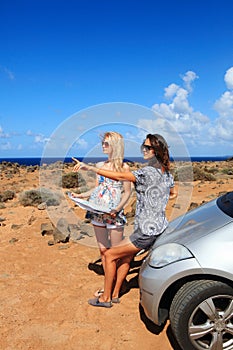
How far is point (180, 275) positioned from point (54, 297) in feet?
7.29

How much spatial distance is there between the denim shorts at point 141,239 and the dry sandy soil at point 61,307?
2.91ft

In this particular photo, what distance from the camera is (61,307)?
161 inches

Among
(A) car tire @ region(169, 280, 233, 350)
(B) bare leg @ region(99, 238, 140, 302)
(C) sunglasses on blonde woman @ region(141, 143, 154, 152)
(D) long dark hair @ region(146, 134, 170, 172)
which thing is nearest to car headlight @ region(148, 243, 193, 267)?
(A) car tire @ region(169, 280, 233, 350)

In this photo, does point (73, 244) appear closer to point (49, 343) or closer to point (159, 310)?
point (49, 343)

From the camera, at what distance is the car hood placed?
9.68ft

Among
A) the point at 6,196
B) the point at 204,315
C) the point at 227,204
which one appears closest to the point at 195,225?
the point at 227,204

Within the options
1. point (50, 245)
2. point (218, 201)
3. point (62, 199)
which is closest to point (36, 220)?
point (50, 245)

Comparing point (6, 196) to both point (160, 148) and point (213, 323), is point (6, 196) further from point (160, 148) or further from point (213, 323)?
point (213, 323)

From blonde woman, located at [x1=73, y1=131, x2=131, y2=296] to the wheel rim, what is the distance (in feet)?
4.52

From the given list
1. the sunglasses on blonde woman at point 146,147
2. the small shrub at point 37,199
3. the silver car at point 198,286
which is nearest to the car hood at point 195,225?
the silver car at point 198,286

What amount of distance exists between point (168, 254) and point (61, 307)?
188 cm

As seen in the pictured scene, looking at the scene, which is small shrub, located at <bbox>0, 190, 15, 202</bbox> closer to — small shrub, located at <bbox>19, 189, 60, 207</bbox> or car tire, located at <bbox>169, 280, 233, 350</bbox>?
small shrub, located at <bbox>19, 189, 60, 207</bbox>

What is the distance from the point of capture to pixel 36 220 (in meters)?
8.86

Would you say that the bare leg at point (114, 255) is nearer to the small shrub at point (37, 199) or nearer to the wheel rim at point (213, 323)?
the wheel rim at point (213, 323)
